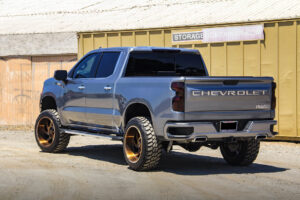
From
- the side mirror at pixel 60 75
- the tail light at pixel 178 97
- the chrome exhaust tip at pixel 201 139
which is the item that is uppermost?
the side mirror at pixel 60 75

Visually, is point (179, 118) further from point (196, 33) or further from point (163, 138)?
point (196, 33)

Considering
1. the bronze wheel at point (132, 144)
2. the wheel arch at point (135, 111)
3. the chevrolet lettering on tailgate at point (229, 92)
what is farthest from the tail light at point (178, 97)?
the bronze wheel at point (132, 144)

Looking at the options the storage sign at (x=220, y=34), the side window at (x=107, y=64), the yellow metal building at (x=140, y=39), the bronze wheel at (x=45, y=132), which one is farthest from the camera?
the storage sign at (x=220, y=34)

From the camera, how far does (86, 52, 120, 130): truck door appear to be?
10039 mm

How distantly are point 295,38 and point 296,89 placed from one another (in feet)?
4.04

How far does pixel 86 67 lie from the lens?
11.0 m

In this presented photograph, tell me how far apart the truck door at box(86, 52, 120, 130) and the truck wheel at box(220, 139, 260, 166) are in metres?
2.06

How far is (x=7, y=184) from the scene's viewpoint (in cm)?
787

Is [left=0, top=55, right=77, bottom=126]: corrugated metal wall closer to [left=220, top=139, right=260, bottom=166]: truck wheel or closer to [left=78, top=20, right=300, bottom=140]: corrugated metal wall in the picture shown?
[left=78, top=20, right=300, bottom=140]: corrugated metal wall

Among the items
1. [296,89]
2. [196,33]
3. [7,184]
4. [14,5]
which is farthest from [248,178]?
[14,5]

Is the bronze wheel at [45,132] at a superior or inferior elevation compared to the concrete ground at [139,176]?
superior

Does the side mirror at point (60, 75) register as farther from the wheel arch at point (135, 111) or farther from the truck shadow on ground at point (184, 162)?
the wheel arch at point (135, 111)

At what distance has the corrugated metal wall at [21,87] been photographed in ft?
68.4

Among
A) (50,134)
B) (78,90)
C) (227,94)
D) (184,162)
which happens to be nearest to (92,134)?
(78,90)
